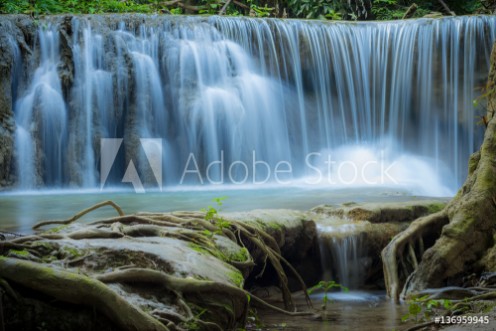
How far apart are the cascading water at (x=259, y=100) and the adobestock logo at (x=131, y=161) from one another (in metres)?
0.11

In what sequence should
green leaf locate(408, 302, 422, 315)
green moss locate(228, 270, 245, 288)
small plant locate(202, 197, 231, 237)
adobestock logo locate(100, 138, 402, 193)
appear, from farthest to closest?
adobestock logo locate(100, 138, 402, 193) < small plant locate(202, 197, 231, 237) < green leaf locate(408, 302, 422, 315) < green moss locate(228, 270, 245, 288)

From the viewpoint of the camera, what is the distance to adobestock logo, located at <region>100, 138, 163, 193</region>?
1370cm

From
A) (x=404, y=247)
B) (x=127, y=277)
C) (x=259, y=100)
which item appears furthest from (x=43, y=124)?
(x=127, y=277)

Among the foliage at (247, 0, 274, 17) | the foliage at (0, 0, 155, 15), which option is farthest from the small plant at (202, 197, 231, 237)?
the foliage at (247, 0, 274, 17)

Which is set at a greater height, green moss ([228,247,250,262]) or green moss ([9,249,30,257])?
green moss ([9,249,30,257])

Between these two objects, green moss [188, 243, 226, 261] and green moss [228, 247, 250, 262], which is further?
green moss [228, 247, 250, 262]

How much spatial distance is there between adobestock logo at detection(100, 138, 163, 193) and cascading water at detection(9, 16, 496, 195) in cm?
11

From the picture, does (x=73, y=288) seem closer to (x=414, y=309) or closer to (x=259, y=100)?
(x=414, y=309)

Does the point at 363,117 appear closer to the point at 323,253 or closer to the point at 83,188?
the point at 83,188

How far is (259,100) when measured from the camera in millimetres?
15172

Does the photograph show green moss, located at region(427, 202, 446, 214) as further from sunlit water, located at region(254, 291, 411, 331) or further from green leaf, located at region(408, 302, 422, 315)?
green leaf, located at region(408, 302, 422, 315)

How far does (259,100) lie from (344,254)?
26.8 feet

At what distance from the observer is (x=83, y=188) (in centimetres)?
1305

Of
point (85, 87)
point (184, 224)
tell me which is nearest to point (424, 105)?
point (85, 87)
